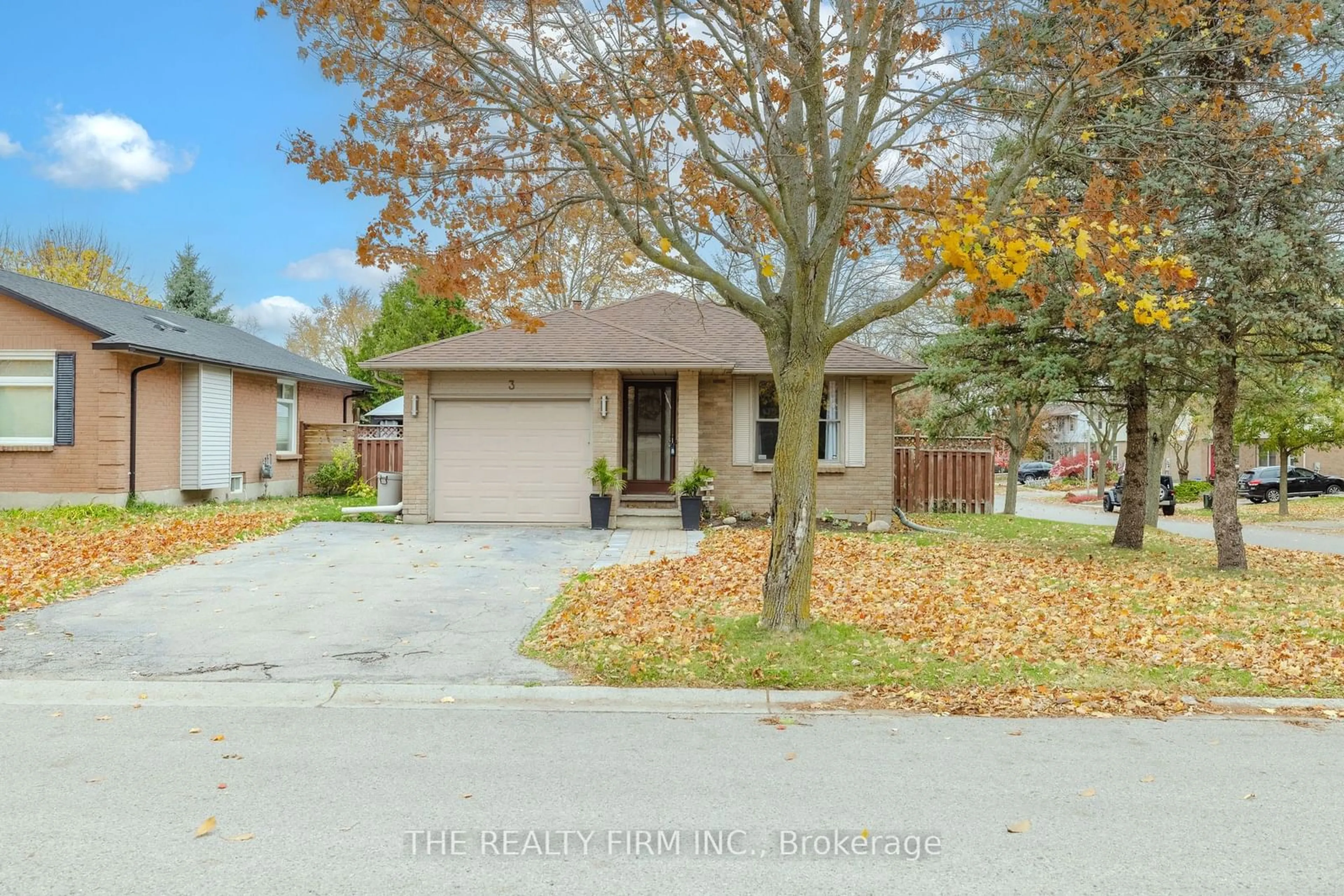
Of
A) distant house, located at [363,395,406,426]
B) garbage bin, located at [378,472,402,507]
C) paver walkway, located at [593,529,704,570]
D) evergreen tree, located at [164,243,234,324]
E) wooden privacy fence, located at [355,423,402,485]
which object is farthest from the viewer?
evergreen tree, located at [164,243,234,324]

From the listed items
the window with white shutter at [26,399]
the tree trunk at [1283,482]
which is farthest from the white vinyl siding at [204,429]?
the tree trunk at [1283,482]

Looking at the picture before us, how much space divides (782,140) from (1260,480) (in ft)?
111

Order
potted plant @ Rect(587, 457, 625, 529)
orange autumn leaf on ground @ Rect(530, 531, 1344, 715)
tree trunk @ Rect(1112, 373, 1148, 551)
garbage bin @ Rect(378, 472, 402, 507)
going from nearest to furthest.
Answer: orange autumn leaf on ground @ Rect(530, 531, 1344, 715)
tree trunk @ Rect(1112, 373, 1148, 551)
potted plant @ Rect(587, 457, 625, 529)
garbage bin @ Rect(378, 472, 402, 507)

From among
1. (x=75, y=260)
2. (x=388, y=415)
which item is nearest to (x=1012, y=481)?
(x=388, y=415)

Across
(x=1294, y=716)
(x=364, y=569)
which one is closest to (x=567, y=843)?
(x=1294, y=716)

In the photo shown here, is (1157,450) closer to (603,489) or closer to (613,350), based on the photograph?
(613,350)

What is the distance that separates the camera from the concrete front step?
1538 centimetres

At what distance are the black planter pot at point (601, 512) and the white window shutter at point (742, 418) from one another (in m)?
2.85

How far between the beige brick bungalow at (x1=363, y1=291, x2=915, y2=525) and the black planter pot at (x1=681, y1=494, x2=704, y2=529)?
2.50 feet

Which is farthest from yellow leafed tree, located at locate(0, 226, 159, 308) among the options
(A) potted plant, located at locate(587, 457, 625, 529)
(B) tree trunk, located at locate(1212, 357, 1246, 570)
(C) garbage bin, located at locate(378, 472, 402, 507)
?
(B) tree trunk, located at locate(1212, 357, 1246, 570)

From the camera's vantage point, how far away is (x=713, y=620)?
753cm

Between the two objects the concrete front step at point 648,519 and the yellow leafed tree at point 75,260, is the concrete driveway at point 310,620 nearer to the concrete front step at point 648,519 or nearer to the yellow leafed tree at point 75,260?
the concrete front step at point 648,519

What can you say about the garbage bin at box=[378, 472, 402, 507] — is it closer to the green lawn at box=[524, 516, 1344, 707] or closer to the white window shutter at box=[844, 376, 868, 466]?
the green lawn at box=[524, 516, 1344, 707]

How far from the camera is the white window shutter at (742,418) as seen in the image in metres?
16.5
